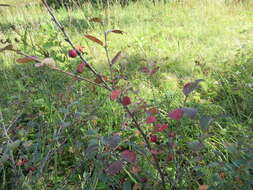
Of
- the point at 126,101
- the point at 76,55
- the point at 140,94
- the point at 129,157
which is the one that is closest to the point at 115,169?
the point at 129,157

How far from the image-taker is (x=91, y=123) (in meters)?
1.61

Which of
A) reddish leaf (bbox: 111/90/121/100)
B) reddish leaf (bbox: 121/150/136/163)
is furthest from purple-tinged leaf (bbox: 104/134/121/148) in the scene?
reddish leaf (bbox: 111/90/121/100)

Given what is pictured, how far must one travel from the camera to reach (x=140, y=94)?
1968mm

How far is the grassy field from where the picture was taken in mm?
1145

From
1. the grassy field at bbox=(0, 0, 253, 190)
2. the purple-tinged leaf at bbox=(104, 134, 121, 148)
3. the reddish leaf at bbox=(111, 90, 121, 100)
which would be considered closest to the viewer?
the reddish leaf at bbox=(111, 90, 121, 100)

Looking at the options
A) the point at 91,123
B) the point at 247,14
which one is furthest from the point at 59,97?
the point at 247,14

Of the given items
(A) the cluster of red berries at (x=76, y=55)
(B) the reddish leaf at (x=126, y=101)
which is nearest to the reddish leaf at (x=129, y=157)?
(B) the reddish leaf at (x=126, y=101)

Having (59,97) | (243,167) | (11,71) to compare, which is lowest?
(11,71)

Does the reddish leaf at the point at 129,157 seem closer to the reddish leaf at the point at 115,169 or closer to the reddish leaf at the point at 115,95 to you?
the reddish leaf at the point at 115,169

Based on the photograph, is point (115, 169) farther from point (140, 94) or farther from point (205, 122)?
point (140, 94)

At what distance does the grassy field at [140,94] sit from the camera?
1.14 meters

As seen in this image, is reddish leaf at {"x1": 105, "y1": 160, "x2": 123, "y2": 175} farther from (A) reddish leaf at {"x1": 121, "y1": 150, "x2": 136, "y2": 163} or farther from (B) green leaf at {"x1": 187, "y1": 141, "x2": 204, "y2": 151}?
(B) green leaf at {"x1": 187, "y1": 141, "x2": 204, "y2": 151}

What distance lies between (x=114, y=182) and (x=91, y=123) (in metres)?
0.49

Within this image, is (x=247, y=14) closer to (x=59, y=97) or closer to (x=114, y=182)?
(x=59, y=97)
